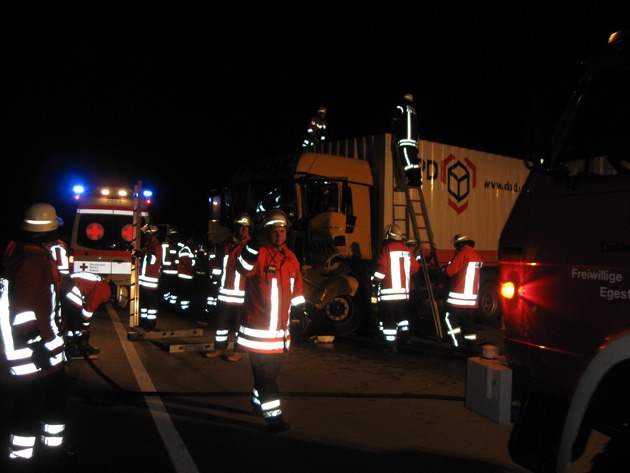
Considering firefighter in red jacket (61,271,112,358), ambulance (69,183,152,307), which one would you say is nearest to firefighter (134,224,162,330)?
firefighter in red jacket (61,271,112,358)

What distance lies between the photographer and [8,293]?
147 inches

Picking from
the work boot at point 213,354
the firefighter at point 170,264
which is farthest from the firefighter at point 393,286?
the firefighter at point 170,264

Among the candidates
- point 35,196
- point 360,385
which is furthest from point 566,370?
point 35,196

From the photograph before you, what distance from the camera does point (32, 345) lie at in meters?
3.65

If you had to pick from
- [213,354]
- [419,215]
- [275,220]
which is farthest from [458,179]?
[275,220]

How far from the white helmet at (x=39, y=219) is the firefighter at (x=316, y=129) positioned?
7.91 metres

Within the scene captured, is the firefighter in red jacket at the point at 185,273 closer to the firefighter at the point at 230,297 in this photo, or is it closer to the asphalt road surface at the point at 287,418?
the asphalt road surface at the point at 287,418

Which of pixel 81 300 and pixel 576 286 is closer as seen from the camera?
pixel 576 286

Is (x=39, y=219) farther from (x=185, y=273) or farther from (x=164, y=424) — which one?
(x=185, y=273)

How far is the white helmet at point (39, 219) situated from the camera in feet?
12.8

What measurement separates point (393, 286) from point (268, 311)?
3893mm

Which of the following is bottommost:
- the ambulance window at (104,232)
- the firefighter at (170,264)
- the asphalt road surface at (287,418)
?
the asphalt road surface at (287,418)

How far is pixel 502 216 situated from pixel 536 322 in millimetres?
9526

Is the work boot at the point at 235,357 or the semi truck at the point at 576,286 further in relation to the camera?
the work boot at the point at 235,357
